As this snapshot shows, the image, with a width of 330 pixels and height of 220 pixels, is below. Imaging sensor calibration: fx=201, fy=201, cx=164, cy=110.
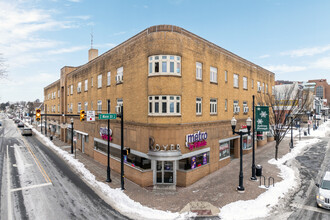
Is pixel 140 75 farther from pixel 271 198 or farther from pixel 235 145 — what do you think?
pixel 235 145

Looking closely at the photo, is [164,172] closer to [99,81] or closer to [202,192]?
[202,192]

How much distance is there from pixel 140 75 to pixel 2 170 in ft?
55.8

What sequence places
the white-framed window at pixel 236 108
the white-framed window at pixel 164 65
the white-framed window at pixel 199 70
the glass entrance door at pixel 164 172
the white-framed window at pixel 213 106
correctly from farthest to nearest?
the white-framed window at pixel 236 108 → the white-framed window at pixel 213 106 → the white-framed window at pixel 199 70 → the glass entrance door at pixel 164 172 → the white-framed window at pixel 164 65

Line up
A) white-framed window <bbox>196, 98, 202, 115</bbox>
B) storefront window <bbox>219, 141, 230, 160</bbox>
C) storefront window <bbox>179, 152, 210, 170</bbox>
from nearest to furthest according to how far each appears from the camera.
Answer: storefront window <bbox>179, 152, 210, 170</bbox> < white-framed window <bbox>196, 98, 202, 115</bbox> < storefront window <bbox>219, 141, 230, 160</bbox>

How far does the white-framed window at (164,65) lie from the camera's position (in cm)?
1577

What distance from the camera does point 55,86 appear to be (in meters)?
46.5

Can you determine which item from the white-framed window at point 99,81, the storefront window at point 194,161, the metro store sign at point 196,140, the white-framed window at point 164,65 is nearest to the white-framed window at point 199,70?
the white-framed window at point 164,65

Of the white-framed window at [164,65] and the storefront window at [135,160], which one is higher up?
the white-framed window at [164,65]

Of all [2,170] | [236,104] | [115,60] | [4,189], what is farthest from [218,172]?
[2,170]

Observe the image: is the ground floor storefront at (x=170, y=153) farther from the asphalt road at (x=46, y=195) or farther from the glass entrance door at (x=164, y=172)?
the asphalt road at (x=46, y=195)

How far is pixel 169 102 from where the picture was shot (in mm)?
15773

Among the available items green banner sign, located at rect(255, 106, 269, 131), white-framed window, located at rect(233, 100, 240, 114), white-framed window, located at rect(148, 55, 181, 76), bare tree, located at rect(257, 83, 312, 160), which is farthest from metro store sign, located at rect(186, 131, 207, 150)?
bare tree, located at rect(257, 83, 312, 160)

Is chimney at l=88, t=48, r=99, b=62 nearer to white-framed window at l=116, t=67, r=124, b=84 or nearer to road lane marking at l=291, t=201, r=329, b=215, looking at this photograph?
white-framed window at l=116, t=67, r=124, b=84

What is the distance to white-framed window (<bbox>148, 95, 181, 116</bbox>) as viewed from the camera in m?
15.7
